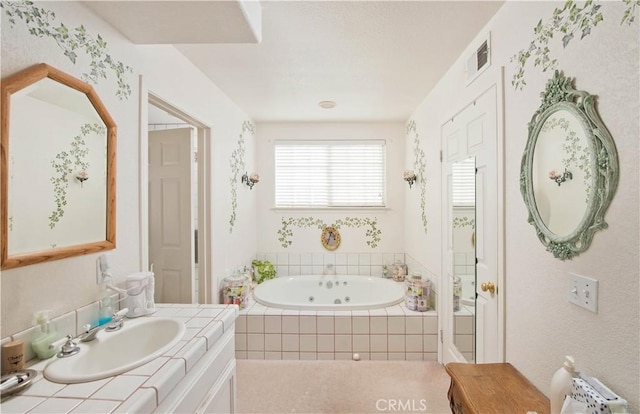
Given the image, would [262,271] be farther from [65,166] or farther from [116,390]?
[116,390]

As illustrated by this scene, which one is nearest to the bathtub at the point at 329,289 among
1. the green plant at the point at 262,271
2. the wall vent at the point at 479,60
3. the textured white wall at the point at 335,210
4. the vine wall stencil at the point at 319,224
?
the green plant at the point at 262,271

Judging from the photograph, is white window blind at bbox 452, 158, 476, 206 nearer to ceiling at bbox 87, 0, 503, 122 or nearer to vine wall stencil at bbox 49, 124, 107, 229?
ceiling at bbox 87, 0, 503, 122

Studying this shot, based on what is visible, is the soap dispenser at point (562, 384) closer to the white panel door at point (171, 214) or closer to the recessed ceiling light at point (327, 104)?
the white panel door at point (171, 214)

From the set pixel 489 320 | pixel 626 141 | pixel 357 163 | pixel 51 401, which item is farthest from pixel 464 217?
pixel 51 401

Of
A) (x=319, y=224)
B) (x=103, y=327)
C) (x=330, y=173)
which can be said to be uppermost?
(x=330, y=173)

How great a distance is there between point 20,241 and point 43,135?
1.28 ft

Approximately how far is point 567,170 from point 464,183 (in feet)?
3.17

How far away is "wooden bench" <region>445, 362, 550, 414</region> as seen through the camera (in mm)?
1140

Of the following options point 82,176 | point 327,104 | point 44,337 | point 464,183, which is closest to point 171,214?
point 82,176

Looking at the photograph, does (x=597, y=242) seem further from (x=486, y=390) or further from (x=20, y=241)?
(x=20, y=241)

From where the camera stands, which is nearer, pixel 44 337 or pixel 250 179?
pixel 44 337

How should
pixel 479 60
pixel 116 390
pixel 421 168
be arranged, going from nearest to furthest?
1. pixel 116 390
2. pixel 479 60
3. pixel 421 168

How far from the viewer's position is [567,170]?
110 cm

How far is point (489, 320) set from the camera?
172 centimetres
